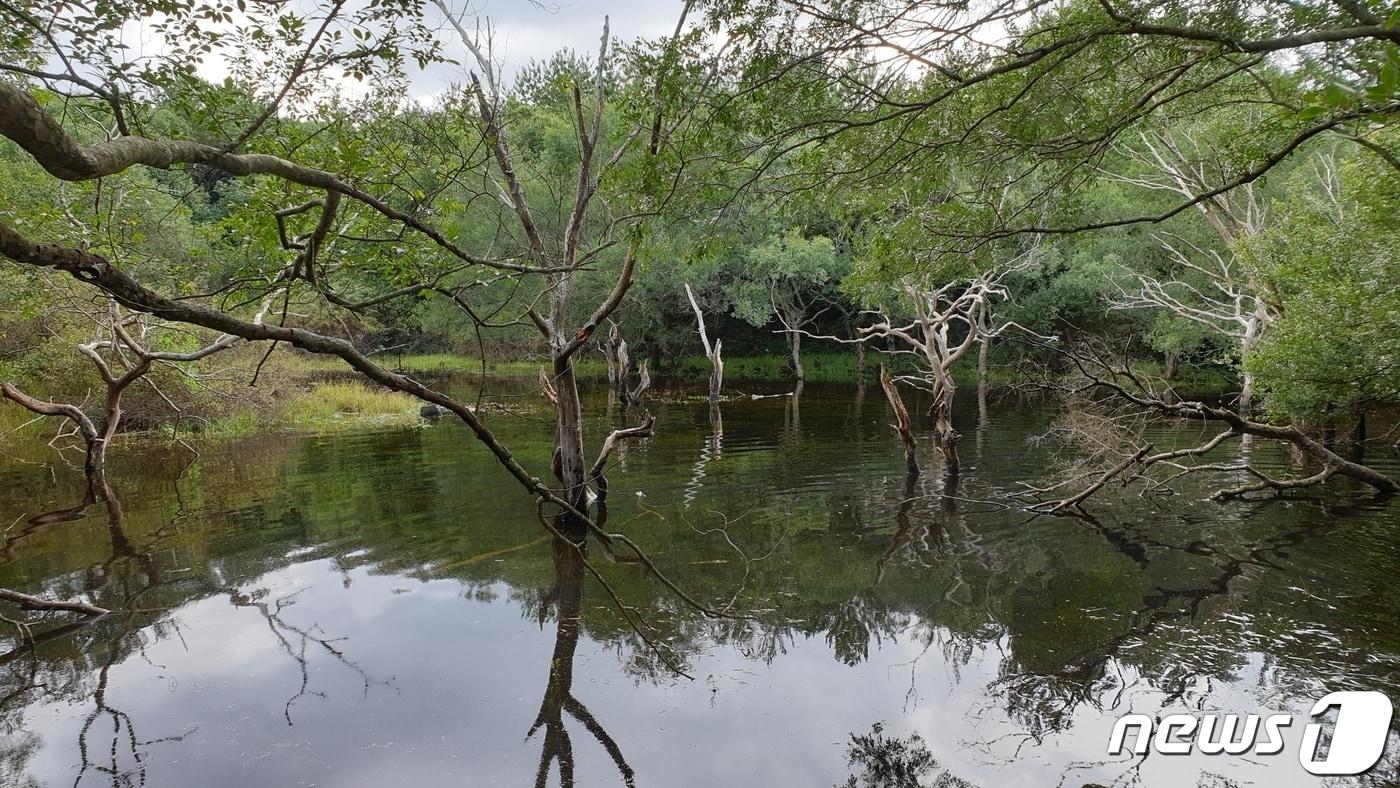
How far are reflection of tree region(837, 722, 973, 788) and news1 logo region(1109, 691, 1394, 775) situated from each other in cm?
133

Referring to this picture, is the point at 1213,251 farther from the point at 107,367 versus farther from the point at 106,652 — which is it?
the point at 107,367

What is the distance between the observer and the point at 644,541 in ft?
34.6

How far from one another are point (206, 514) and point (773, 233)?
2277cm

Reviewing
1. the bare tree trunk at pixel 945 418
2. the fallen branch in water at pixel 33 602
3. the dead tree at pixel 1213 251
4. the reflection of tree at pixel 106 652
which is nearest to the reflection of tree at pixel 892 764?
the reflection of tree at pixel 106 652

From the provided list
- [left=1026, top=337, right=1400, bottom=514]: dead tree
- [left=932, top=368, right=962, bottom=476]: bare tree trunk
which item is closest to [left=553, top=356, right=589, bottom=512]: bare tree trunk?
[left=1026, top=337, right=1400, bottom=514]: dead tree

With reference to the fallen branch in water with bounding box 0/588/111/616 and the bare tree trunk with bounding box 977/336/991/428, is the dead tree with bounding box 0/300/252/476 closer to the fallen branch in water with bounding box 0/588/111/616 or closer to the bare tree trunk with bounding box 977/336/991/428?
the fallen branch in water with bounding box 0/588/111/616

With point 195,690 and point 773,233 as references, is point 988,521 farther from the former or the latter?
point 773,233

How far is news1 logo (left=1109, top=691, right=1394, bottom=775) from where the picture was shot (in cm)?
530

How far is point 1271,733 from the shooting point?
5574mm

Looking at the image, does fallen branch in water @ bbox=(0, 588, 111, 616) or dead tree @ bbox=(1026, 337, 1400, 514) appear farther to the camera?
dead tree @ bbox=(1026, 337, 1400, 514)

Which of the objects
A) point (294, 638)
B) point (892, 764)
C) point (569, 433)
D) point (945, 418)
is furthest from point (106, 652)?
point (945, 418)

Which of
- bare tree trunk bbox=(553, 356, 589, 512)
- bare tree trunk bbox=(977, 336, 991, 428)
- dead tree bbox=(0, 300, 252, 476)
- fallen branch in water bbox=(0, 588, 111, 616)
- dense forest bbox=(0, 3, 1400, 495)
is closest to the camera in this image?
dense forest bbox=(0, 3, 1400, 495)

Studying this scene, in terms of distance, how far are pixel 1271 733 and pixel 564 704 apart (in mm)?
5528

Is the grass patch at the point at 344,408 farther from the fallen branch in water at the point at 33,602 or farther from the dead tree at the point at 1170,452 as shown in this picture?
the dead tree at the point at 1170,452
